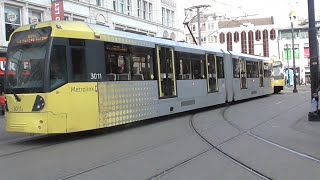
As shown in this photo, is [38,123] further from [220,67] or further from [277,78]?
[277,78]

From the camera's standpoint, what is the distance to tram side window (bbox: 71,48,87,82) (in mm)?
13156

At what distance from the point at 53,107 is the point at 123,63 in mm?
3611

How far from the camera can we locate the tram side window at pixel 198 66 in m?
21.4

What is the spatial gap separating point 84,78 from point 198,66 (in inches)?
377

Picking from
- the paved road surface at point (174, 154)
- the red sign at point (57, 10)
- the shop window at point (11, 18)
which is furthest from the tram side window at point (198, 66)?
the shop window at point (11, 18)

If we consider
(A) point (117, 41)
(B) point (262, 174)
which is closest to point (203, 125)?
(A) point (117, 41)

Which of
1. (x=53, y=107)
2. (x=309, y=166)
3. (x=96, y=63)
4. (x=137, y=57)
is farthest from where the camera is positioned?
(x=137, y=57)

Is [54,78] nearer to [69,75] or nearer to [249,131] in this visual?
[69,75]

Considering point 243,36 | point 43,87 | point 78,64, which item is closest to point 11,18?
point 78,64

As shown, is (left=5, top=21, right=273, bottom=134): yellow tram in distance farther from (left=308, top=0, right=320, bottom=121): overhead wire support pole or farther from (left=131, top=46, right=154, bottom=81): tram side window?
(left=308, top=0, right=320, bottom=121): overhead wire support pole

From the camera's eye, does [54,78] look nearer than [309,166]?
No

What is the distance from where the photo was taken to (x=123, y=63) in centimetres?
1538

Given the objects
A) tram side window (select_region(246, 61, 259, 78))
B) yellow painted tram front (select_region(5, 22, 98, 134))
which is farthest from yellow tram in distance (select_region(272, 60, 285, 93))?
yellow painted tram front (select_region(5, 22, 98, 134))

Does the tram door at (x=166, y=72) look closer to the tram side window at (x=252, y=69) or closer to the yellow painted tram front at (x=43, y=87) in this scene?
the yellow painted tram front at (x=43, y=87)
